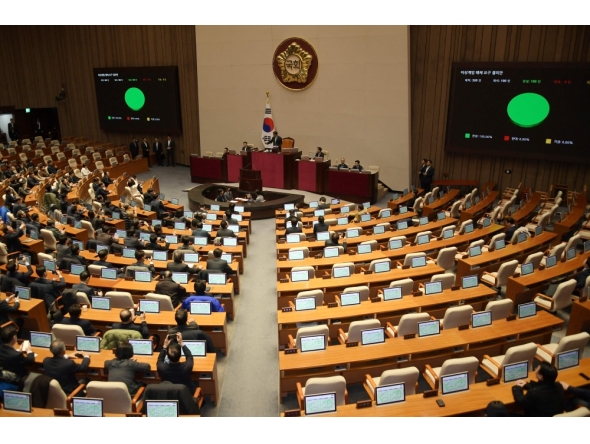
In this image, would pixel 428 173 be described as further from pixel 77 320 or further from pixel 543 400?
pixel 77 320

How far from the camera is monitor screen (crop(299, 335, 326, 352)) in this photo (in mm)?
5012

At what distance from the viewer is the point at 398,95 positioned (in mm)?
14133

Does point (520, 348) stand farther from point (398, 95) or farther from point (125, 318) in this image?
point (398, 95)

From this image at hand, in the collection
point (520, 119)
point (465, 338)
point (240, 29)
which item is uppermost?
point (240, 29)

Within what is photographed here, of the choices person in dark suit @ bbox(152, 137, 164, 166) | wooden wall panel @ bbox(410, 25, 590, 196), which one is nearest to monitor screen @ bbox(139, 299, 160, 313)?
wooden wall panel @ bbox(410, 25, 590, 196)

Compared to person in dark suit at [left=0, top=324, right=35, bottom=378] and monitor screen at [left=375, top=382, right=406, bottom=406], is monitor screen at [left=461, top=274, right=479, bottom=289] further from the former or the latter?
person in dark suit at [left=0, top=324, right=35, bottom=378]

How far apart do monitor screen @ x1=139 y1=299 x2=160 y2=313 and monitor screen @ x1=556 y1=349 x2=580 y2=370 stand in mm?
4634

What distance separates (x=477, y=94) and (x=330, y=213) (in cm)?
567

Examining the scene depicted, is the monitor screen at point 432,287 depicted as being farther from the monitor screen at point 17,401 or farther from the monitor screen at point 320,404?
the monitor screen at point 17,401

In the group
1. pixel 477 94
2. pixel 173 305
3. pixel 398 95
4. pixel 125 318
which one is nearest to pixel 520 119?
pixel 477 94

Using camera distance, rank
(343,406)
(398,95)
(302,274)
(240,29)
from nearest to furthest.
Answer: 1. (343,406)
2. (302,274)
3. (398,95)
4. (240,29)

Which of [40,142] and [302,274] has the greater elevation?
[40,142]

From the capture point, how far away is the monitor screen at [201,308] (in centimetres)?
A: 587

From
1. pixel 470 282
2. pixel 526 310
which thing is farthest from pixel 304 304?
pixel 526 310
